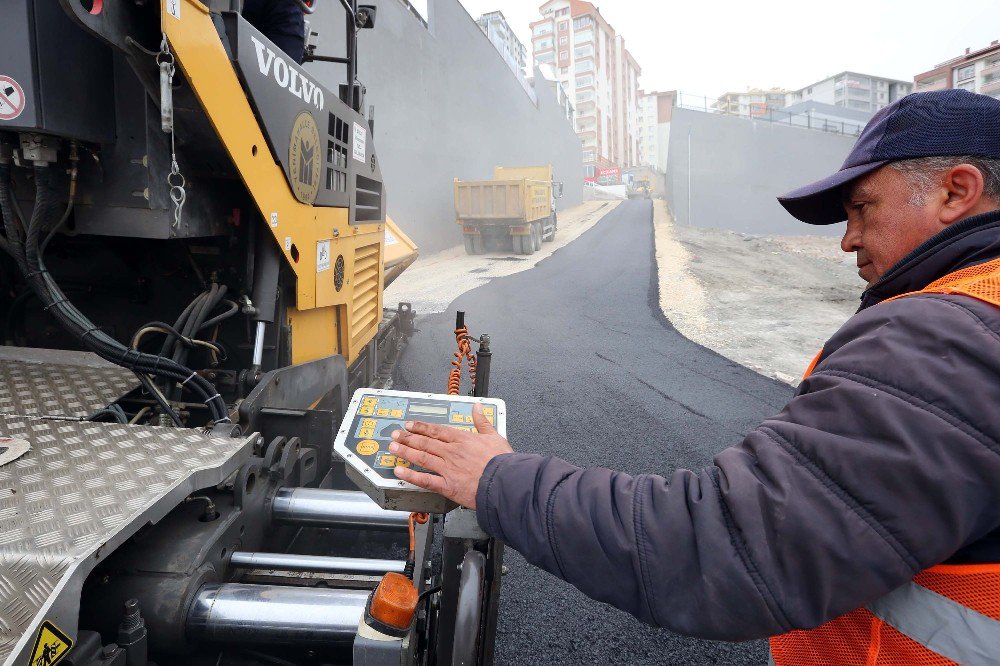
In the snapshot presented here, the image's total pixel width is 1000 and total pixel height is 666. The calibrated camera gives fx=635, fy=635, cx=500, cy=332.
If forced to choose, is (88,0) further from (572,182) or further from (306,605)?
(572,182)

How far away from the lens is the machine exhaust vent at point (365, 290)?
13.2 ft

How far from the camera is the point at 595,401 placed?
552 centimetres

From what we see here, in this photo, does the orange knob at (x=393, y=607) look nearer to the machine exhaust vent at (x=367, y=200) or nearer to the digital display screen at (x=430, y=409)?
the digital display screen at (x=430, y=409)

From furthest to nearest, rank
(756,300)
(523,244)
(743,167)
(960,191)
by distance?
(743,167) → (523,244) → (756,300) → (960,191)

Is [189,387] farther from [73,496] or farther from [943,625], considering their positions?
[943,625]

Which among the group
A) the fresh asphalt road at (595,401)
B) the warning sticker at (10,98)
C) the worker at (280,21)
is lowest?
the fresh asphalt road at (595,401)

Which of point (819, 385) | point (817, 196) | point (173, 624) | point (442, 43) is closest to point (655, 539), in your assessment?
point (819, 385)

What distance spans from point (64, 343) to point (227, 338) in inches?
34.0

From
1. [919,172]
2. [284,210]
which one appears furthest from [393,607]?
[284,210]

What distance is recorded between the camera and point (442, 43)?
→ 20.3 m

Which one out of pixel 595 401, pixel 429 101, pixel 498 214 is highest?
pixel 429 101

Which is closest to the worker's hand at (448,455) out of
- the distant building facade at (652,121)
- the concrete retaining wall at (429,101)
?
the concrete retaining wall at (429,101)

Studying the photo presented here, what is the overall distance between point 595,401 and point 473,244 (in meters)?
14.0

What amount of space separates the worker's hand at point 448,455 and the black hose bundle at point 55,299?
4.48 ft
